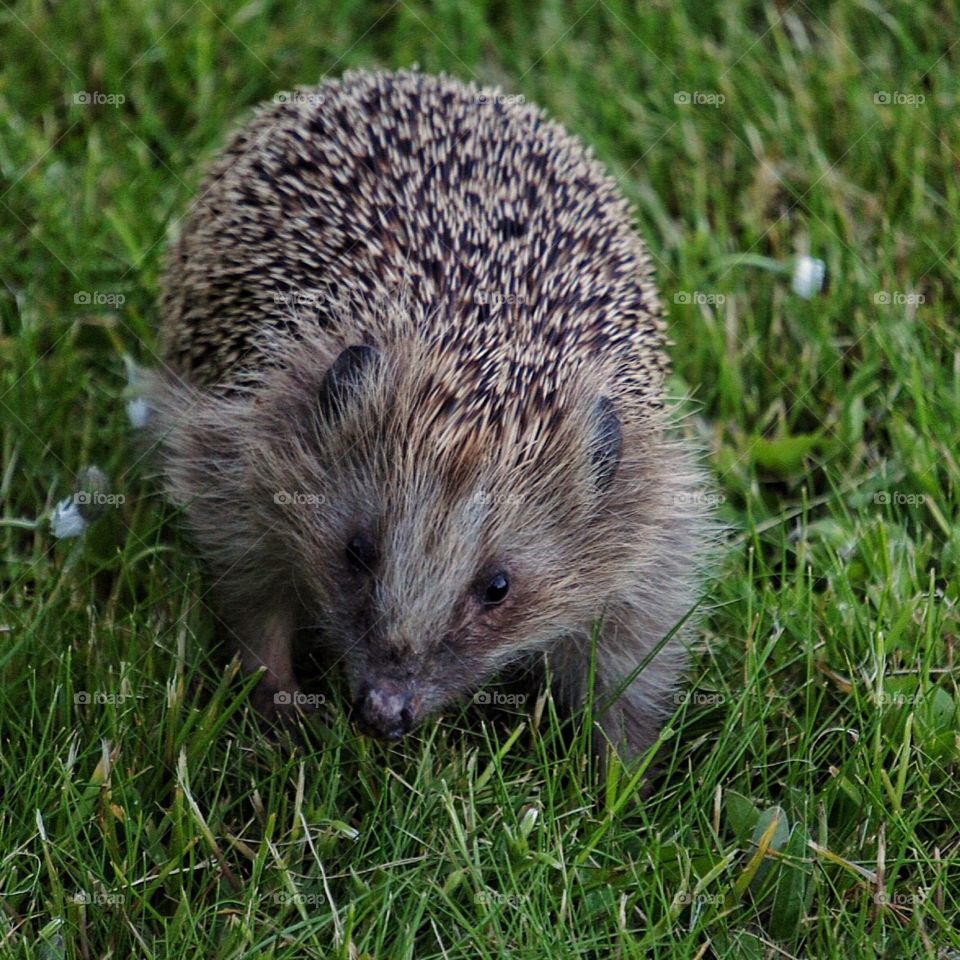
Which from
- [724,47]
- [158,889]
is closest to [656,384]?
[158,889]

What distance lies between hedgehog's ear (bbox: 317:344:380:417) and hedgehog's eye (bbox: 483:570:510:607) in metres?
0.67

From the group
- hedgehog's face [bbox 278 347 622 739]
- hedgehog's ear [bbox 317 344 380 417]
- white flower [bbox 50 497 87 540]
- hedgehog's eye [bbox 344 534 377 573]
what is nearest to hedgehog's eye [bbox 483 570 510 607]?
hedgehog's face [bbox 278 347 622 739]

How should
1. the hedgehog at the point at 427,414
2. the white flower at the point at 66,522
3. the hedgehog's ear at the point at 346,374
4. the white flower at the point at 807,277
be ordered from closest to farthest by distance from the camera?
the hedgehog at the point at 427,414, the hedgehog's ear at the point at 346,374, the white flower at the point at 66,522, the white flower at the point at 807,277

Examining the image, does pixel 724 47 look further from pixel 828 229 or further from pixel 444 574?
pixel 444 574

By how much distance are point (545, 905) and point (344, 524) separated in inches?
46.2

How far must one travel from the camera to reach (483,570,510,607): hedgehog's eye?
4113mm

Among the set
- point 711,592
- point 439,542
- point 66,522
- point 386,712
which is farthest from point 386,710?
point 66,522

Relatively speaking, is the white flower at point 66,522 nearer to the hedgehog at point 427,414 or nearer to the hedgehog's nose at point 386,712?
the hedgehog at point 427,414

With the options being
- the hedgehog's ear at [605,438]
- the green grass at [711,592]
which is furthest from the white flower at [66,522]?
the hedgehog's ear at [605,438]

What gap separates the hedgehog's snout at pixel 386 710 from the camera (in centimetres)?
381

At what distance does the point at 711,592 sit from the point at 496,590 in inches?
35.3

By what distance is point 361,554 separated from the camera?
4.12 m

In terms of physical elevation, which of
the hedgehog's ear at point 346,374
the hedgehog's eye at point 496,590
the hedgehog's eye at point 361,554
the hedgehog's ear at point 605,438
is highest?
the hedgehog's ear at point 346,374

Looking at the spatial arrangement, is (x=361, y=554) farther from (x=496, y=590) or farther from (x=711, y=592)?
(x=711, y=592)
